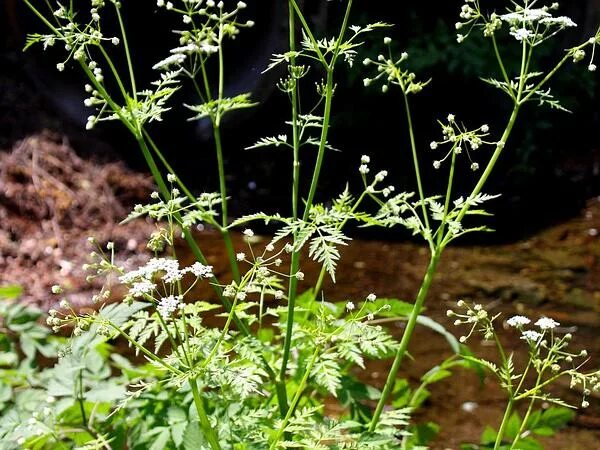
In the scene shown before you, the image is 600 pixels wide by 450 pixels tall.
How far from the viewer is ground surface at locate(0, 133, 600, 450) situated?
4.20 metres

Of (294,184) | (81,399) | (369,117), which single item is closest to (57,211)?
(369,117)

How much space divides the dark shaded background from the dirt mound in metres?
0.26

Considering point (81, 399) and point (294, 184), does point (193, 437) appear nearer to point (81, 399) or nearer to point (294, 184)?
point (81, 399)

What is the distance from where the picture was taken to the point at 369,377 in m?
3.96

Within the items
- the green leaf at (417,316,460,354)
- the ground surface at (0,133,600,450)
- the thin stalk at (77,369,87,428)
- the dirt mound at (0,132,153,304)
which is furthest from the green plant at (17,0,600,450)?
the dirt mound at (0,132,153,304)

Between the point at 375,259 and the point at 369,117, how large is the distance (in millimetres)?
1735

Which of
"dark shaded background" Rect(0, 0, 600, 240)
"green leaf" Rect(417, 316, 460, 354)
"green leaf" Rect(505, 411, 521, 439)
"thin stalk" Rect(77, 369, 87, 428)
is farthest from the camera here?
"dark shaded background" Rect(0, 0, 600, 240)

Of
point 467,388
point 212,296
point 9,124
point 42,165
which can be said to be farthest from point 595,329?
point 9,124

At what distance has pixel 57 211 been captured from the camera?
18.2ft

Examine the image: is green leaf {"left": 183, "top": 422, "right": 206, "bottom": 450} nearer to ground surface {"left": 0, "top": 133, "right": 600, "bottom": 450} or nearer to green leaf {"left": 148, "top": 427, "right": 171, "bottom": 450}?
green leaf {"left": 148, "top": 427, "right": 171, "bottom": 450}

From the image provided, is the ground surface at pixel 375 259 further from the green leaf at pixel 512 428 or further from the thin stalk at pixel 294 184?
the thin stalk at pixel 294 184

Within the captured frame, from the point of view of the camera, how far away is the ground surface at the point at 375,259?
4.20 metres

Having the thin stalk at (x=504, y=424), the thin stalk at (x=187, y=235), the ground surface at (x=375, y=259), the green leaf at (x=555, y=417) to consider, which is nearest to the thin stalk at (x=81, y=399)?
the thin stalk at (x=187, y=235)

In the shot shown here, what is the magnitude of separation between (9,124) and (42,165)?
2.11ft
